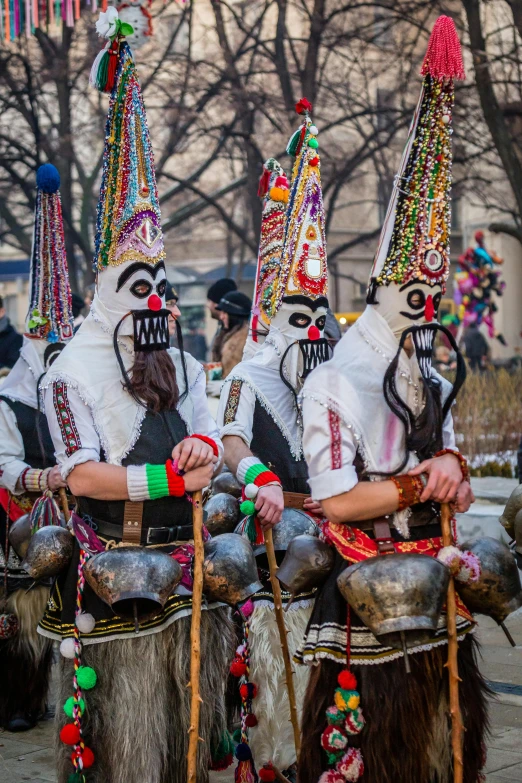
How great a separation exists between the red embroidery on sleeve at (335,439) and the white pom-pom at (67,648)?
1.25 meters

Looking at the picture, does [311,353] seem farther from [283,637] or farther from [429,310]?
[429,310]

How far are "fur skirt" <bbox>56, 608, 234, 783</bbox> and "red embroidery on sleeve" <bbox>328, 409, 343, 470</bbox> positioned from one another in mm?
981

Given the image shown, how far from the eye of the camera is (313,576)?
11.9 ft

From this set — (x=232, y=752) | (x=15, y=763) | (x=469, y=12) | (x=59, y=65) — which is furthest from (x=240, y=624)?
(x=59, y=65)

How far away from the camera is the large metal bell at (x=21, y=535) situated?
5266mm

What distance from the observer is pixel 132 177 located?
419 centimetres

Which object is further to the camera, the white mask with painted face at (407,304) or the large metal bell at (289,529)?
the large metal bell at (289,529)

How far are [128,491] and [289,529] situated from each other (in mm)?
1029

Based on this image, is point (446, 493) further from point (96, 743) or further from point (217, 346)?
point (217, 346)

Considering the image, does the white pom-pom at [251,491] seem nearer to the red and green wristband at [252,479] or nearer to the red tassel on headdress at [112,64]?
the red and green wristband at [252,479]

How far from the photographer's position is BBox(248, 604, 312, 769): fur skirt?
4.59 metres

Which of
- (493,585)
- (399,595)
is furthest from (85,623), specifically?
(493,585)

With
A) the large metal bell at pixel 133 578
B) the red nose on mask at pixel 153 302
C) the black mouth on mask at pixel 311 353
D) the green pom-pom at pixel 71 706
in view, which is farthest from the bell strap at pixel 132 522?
the black mouth on mask at pixel 311 353

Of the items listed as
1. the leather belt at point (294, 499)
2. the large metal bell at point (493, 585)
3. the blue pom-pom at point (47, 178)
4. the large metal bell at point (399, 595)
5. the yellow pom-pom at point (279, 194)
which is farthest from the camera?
the yellow pom-pom at point (279, 194)
